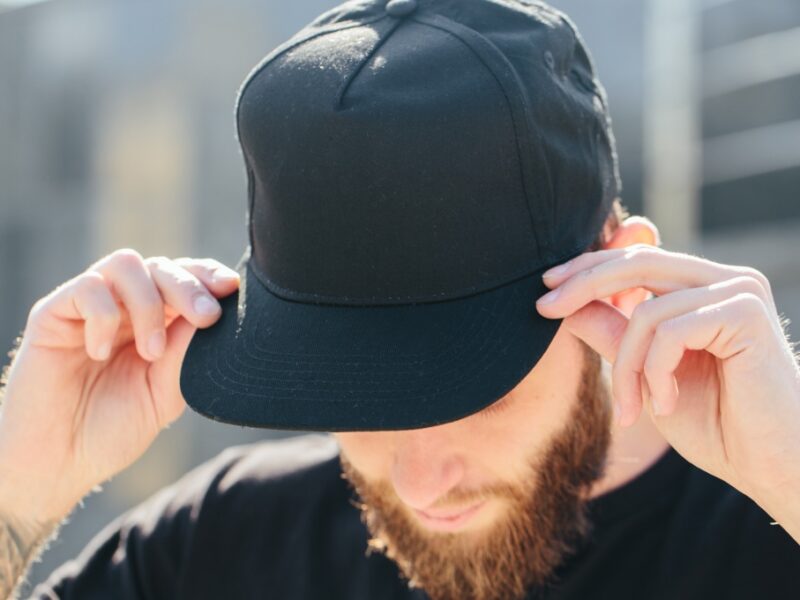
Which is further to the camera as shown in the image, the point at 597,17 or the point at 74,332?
the point at 597,17

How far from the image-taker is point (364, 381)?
71.5 inches

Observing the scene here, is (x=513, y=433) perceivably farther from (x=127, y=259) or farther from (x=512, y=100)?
(x=127, y=259)

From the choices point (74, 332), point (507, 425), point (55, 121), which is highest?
point (74, 332)

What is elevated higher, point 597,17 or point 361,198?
point 361,198

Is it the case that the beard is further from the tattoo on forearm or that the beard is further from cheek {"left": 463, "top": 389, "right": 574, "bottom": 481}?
the tattoo on forearm

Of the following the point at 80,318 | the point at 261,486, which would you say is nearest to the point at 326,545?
the point at 261,486

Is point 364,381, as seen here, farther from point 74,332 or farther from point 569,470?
point 74,332

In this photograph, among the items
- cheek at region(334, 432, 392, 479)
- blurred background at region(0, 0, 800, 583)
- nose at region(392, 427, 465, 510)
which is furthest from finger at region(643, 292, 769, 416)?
blurred background at region(0, 0, 800, 583)

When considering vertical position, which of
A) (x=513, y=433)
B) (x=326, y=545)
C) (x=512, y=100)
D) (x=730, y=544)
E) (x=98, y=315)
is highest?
(x=512, y=100)

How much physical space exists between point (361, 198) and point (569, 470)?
70 cm

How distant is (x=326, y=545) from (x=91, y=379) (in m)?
0.61

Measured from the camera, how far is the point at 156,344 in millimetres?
2260

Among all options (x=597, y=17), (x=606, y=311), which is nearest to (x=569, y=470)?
(x=606, y=311)

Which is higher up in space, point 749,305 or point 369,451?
point 749,305
